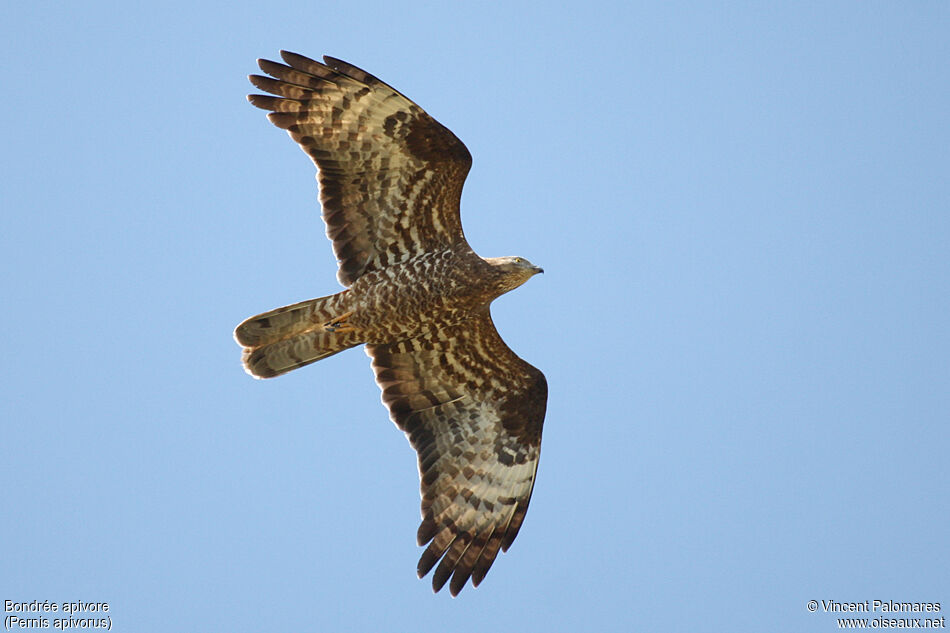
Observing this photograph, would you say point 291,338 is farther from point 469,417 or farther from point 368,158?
point 469,417

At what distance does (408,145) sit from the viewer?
1184cm

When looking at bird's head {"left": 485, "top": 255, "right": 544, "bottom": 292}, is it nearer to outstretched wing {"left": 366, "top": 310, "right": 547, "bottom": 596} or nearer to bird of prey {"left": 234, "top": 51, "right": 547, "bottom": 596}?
bird of prey {"left": 234, "top": 51, "right": 547, "bottom": 596}

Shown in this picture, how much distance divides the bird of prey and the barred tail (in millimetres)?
13

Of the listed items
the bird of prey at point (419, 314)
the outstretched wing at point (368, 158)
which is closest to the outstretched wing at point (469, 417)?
the bird of prey at point (419, 314)

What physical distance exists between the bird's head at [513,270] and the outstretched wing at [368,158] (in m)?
0.61

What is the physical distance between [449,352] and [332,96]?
3038 mm

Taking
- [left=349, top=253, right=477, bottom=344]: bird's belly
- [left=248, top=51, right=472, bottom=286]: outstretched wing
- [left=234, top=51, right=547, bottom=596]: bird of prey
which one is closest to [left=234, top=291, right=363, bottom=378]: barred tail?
[left=234, top=51, right=547, bottom=596]: bird of prey

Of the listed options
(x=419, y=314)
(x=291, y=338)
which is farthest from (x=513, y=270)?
(x=291, y=338)

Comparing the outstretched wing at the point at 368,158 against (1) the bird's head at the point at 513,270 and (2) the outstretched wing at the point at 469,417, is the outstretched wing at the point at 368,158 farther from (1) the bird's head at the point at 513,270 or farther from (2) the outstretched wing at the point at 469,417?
(2) the outstretched wing at the point at 469,417

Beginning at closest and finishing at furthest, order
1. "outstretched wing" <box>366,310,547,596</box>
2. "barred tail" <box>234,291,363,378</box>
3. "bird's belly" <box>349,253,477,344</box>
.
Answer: "barred tail" <box>234,291,363,378</box> < "bird's belly" <box>349,253,477,344</box> < "outstretched wing" <box>366,310,547,596</box>

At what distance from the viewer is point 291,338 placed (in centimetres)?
1209

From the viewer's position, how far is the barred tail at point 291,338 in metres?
12.0

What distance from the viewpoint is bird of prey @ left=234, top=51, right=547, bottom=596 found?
11797mm

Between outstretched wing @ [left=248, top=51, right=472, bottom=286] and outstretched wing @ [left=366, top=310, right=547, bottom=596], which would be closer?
outstretched wing @ [left=248, top=51, right=472, bottom=286]
